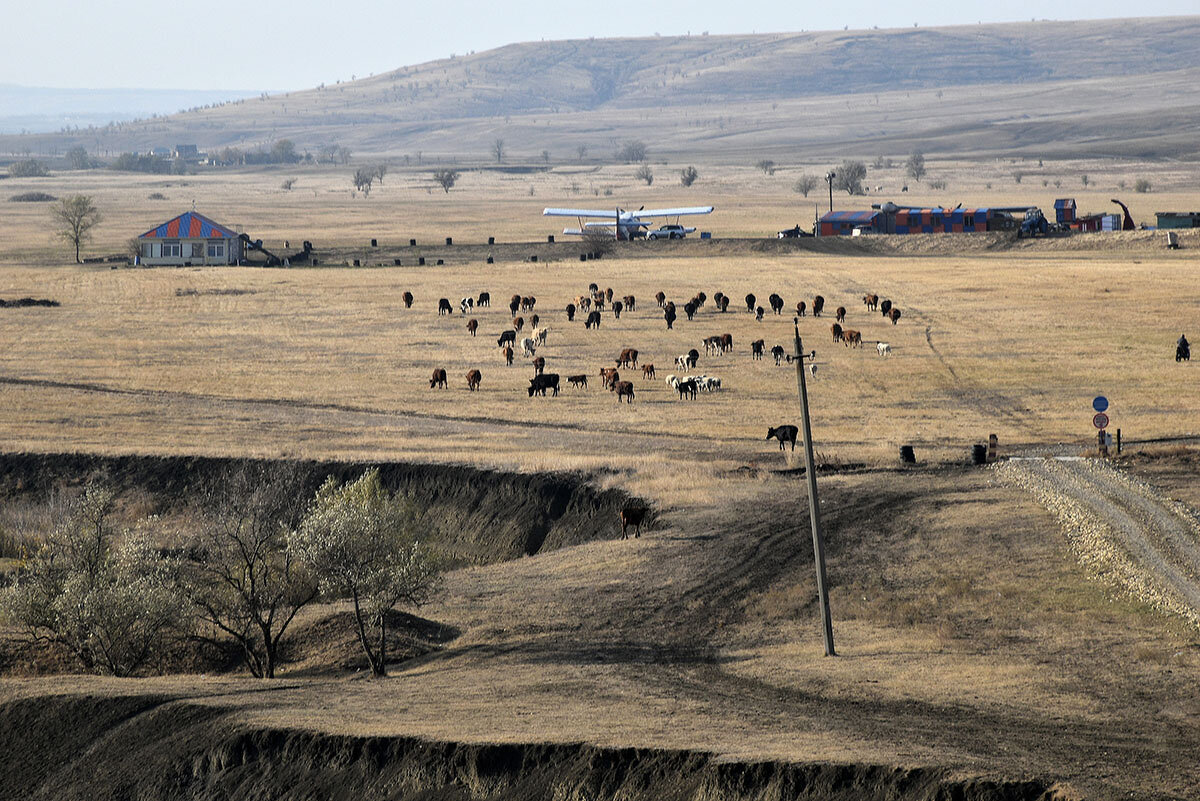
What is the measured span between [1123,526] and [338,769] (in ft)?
61.9

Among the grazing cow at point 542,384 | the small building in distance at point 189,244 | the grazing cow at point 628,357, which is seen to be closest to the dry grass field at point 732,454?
the grazing cow at point 628,357

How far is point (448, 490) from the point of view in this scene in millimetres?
41031

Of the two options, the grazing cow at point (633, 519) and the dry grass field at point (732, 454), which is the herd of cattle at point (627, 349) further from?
the grazing cow at point (633, 519)

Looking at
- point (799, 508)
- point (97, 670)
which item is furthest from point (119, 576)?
point (799, 508)

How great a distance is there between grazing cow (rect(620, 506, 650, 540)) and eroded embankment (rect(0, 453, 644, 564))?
1.24 m

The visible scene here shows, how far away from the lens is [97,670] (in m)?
29.3

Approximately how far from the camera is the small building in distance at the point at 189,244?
103m

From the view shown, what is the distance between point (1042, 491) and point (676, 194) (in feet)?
540

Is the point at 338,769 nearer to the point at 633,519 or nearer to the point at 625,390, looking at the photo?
the point at 633,519

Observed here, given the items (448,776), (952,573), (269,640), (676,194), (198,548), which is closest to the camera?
(448,776)

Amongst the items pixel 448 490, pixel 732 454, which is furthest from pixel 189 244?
pixel 732 454

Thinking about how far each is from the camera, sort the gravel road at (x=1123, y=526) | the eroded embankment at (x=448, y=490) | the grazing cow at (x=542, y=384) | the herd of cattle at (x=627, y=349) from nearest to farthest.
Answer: the gravel road at (x=1123, y=526) → the eroded embankment at (x=448, y=490) → the herd of cattle at (x=627, y=349) → the grazing cow at (x=542, y=384)

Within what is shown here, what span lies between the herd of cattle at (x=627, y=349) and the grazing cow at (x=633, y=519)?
774 cm

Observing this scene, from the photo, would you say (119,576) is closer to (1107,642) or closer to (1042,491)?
(1107,642)
